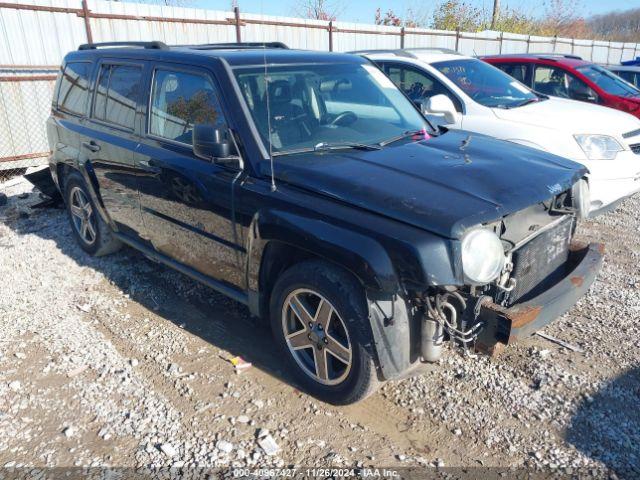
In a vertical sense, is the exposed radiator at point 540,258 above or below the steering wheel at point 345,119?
below

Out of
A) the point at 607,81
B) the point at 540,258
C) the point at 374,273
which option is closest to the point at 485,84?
the point at 607,81

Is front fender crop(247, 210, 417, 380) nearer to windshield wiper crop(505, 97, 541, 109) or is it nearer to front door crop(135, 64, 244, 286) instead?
front door crop(135, 64, 244, 286)

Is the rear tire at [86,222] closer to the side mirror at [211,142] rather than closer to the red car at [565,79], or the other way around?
the side mirror at [211,142]

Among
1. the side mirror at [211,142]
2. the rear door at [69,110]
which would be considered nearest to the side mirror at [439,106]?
the side mirror at [211,142]

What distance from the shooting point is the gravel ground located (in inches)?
110

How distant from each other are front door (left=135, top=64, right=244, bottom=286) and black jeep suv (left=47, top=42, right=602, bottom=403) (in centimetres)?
1

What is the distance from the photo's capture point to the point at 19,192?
7961mm

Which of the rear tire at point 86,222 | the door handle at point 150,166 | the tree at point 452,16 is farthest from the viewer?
the tree at point 452,16

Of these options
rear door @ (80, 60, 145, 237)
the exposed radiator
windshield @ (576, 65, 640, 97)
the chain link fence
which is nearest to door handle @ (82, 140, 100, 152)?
rear door @ (80, 60, 145, 237)

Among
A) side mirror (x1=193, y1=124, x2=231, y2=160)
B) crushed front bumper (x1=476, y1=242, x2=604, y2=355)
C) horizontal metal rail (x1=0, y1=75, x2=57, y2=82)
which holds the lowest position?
crushed front bumper (x1=476, y1=242, x2=604, y2=355)

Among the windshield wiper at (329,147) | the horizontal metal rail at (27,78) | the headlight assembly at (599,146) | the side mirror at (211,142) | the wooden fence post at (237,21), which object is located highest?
the wooden fence post at (237,21)

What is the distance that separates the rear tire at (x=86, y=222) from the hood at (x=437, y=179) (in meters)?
2.71

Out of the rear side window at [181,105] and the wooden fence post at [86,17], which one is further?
the wooden fence post at [86,17]

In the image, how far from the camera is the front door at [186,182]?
344 centimetres
